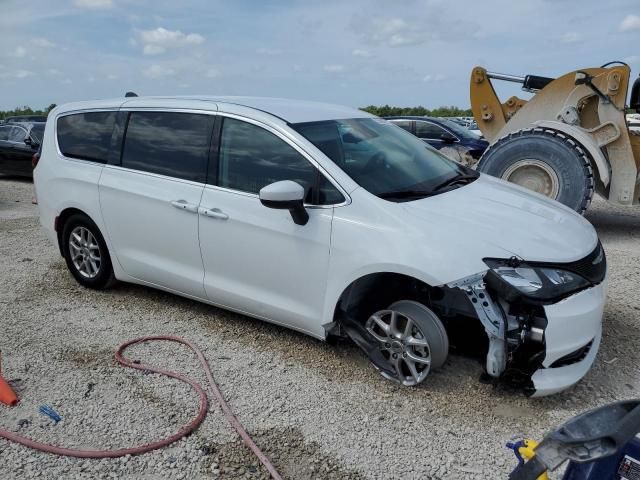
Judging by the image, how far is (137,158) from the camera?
4438mm

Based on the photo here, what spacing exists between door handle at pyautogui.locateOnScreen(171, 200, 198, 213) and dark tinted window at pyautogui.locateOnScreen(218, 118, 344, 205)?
0.84ft

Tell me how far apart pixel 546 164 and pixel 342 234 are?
477cm

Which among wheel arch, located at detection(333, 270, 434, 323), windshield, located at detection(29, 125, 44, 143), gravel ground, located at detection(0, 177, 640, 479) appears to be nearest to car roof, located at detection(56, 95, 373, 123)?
wheel arch, located at detection(333, 270, 434, 323)

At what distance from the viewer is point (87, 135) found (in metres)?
4.81

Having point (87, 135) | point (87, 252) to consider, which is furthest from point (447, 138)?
point (87, 252)

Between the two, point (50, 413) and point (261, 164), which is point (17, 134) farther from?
point (50, 413)

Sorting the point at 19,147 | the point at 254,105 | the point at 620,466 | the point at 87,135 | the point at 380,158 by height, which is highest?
the point at 254,105

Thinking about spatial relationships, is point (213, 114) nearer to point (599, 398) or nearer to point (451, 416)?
point (451, 416)

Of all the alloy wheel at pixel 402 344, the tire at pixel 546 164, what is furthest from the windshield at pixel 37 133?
the alloy wheel at pixel 402 344

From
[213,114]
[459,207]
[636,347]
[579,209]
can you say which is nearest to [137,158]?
[213,114]

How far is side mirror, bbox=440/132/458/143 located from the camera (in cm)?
1141

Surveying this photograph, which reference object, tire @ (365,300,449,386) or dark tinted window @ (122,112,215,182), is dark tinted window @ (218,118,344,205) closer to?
dark tinted window @ (122,112,215,182)

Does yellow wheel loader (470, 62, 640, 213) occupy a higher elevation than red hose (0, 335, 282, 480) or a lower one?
higher

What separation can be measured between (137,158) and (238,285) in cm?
141
